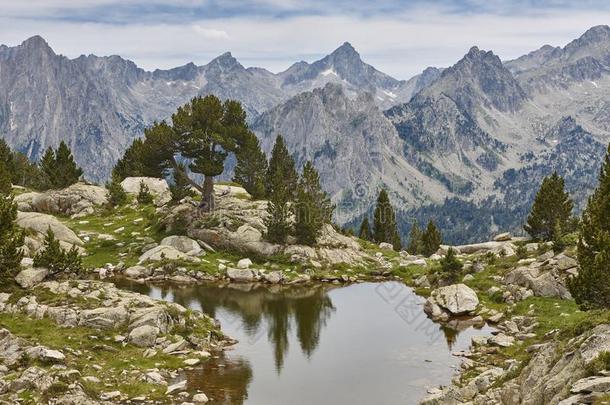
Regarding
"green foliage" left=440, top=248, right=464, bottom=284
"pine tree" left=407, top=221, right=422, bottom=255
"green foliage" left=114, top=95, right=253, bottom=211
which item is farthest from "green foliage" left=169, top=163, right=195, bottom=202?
"pine tree" left=407, top=221, right=422, bottom=255

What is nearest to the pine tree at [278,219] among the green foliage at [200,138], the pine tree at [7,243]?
the green foliage at [200,138]

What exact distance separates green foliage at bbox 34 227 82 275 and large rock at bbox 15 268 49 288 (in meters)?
0.80

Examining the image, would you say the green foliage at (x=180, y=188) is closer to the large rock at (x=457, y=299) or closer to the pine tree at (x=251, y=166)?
the pine tree at (x=251, y=166)

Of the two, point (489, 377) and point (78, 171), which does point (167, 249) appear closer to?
point (78, 171)

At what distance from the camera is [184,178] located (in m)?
94.2

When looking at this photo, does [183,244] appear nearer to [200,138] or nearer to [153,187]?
[200,138]

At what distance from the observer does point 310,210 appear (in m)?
84.1

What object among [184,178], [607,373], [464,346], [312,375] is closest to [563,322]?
[464,346]

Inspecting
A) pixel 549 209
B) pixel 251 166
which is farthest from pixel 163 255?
pixel 549 209

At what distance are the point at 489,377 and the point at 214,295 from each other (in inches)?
1535

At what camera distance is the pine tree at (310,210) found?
3285 inches

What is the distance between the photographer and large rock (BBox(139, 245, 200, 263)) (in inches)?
3054

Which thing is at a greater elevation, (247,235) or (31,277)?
(247,235)

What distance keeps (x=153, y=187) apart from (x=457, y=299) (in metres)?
79.1
